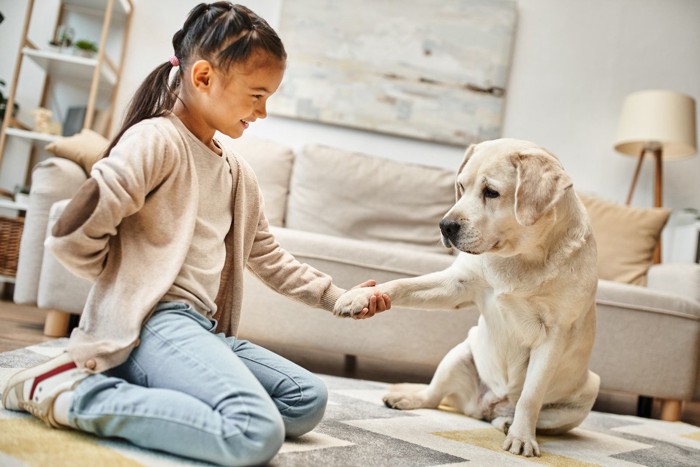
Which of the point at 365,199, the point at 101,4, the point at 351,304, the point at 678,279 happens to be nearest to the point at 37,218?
the point at 365,199

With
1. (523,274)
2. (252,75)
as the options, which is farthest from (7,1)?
(523,274)

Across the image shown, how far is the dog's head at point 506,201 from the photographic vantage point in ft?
5.15

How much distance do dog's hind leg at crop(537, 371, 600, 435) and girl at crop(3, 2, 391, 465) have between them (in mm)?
677

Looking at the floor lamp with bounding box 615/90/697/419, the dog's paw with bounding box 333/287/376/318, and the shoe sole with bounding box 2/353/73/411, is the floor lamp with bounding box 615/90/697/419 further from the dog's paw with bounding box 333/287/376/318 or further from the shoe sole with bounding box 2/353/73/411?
the shoe sole with bounding box 2/353/73/411

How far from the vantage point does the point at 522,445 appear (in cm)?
156

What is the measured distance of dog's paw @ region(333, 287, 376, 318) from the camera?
1.45 meters

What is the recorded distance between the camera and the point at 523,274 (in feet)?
5.47

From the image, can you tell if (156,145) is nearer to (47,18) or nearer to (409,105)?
(409,105)

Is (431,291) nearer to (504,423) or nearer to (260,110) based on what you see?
(504,423)

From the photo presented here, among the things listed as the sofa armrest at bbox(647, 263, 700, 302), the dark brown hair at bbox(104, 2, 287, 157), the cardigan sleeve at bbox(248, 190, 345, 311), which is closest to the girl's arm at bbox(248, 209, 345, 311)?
the cardigan sleeve at bbox(248, 190, 345, 311)

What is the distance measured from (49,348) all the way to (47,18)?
2548mm

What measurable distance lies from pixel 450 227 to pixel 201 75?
68 centimetres

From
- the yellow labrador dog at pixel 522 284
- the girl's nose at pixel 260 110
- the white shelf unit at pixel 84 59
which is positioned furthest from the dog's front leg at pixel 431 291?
the white shelf unit at pixel 84 59

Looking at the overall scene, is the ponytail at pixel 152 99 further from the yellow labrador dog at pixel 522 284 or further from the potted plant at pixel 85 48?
the potted plant at pixel 85 48
